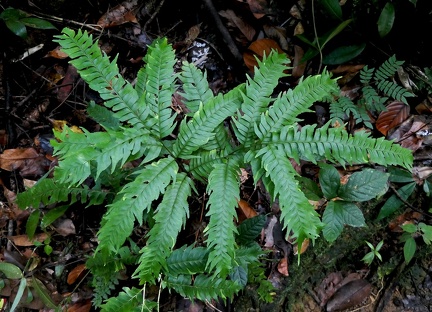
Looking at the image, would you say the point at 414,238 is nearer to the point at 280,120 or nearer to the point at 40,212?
the point at 280,120

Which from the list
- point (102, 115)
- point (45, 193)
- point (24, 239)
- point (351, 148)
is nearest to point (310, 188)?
point (351, 148)

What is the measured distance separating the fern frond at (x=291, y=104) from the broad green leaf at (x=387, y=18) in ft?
4.38

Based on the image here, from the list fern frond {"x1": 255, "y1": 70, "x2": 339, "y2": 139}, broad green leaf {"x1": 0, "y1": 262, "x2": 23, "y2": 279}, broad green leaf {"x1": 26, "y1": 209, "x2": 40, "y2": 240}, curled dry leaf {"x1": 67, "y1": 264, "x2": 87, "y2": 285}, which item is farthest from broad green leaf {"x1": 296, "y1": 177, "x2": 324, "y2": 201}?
broad green leaf {"x1": 0, "y1": 262, "x2": 23, "y2": 279}

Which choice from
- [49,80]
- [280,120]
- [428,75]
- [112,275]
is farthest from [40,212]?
[428,75]

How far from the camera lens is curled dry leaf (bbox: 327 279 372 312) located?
128 inches

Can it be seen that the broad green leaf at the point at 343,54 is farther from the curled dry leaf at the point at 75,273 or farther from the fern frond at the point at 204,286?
the curled dry leaf at the point at 75,273

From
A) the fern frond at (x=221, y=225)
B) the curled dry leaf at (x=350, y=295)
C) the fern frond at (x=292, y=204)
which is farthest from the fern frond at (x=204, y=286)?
the curled dry leaf at (x=350, y=295)

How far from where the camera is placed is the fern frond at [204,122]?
2047 millimetres

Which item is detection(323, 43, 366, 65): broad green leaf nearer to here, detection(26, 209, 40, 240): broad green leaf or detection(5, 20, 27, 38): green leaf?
detection(5, 20, 27, 38): green leaf

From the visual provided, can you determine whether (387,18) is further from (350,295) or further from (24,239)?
(24,239)

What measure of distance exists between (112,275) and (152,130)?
1.09m

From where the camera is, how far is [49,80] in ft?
10.4

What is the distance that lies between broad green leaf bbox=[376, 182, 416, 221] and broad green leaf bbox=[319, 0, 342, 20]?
1438 mm

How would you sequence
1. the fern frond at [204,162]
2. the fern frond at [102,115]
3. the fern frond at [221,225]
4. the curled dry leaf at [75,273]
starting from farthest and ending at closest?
the curled dry leaf at [75,273], the fern frond at [102,115], the fern frond at [204,162], the fern frond at [221,225]
